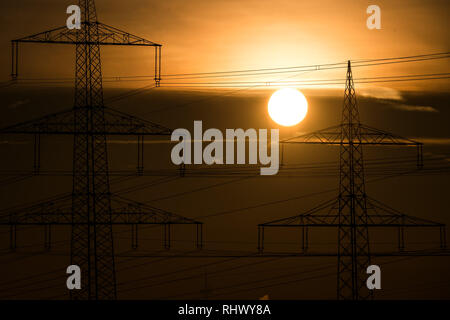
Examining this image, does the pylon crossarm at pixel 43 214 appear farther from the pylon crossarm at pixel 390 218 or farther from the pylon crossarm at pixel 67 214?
the pylon crossarm at pixel 390 218

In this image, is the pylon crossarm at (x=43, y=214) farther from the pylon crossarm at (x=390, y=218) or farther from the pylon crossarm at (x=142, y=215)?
the pylon crossarm at (x=390, y=218)

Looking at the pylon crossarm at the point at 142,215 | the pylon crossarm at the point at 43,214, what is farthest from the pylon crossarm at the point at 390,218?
the pylon crossarm at the point at 43,214

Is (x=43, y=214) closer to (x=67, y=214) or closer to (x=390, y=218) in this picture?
(x=67, y=214)

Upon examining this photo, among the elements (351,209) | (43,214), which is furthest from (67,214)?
(351,209)

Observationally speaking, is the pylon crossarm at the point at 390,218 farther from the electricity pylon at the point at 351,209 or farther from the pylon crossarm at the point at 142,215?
the pylon crossarm at the point at 142,215

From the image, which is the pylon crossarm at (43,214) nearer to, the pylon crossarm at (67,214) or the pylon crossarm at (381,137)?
the pylon crossarm at (67,214)

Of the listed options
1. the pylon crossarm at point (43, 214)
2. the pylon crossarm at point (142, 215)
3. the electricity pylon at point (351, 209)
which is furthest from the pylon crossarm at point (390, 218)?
the pylon crossarm at point (43, 214)

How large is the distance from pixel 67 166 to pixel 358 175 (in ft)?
125

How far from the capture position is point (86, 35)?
32531mm

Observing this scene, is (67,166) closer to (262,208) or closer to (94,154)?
(262,208)

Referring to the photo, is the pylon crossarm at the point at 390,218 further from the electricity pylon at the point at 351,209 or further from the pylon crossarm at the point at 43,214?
the pylon crossarm at the point at 43,214

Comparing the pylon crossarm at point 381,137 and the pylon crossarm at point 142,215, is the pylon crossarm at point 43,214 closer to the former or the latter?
the pylon crossarm at point 142,215

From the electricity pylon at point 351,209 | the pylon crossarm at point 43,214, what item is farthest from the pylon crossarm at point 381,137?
the pylon crossarm at point 43,214
